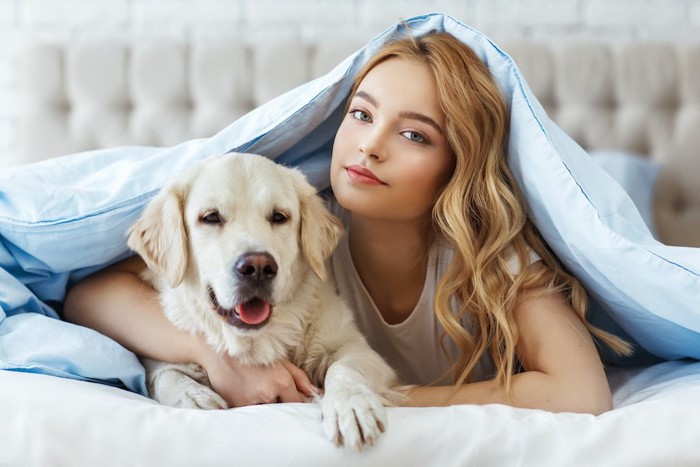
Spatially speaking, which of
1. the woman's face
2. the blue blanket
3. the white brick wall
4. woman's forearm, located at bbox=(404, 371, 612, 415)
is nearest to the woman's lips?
the woman's face

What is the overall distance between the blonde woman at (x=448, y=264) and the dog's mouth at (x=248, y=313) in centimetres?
15

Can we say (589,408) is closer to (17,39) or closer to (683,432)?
(683,432)

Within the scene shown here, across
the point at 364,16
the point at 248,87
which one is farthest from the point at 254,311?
the point at 364,16

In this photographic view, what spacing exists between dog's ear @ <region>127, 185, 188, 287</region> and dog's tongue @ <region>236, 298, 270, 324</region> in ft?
0.59

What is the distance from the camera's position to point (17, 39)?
311cm

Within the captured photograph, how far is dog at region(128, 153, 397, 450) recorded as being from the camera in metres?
1.44

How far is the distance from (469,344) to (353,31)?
180 centimetres

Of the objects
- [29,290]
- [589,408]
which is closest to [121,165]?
[29,290]

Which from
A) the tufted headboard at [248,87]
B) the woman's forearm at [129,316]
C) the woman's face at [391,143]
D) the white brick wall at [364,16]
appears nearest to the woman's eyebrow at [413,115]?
the woman's face at [391,143]

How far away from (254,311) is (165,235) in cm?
28

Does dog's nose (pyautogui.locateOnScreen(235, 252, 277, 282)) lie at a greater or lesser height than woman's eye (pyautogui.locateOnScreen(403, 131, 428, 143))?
lesser

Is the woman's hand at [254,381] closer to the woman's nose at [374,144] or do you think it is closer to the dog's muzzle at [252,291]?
the dog's muzzle at [252,291]

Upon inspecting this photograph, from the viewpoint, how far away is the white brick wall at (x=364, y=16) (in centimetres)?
303

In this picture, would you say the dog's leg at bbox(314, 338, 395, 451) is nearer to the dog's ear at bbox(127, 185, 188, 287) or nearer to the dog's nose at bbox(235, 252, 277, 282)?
the dog's nose at bbox(235, 252, 277, 282)
